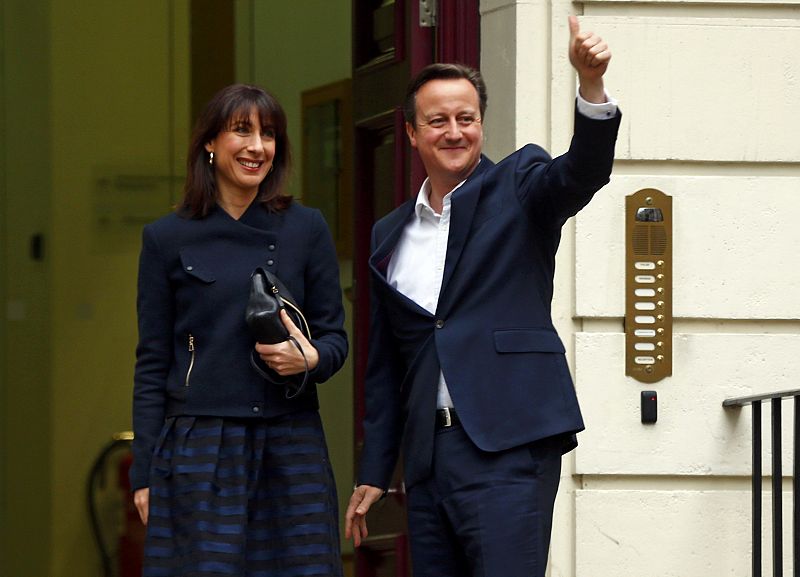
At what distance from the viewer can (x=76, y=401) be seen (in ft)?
25.9

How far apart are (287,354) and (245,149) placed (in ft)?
1.81

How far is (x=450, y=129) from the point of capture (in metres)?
3.75

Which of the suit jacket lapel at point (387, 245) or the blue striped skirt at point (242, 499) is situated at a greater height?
the suit jacket lapel at point (387, 245)

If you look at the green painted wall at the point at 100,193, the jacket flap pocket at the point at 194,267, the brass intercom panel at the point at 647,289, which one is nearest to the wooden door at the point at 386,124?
the brass intercom panel at the point at 647,289

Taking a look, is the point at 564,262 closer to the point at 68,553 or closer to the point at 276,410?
the point at 276,410

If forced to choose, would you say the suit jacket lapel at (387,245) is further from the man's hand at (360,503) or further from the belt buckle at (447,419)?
the man's hand at (360,503)

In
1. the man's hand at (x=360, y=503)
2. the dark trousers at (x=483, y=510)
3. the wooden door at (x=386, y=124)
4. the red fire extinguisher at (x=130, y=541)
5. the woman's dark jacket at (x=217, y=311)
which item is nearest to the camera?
the dark trousers at (x=483, y=510)

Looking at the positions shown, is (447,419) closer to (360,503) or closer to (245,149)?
(360,503)

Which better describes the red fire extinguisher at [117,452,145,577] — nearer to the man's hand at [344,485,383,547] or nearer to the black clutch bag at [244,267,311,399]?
the man's hand at [344,485,383,547]

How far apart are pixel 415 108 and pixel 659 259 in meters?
1.52

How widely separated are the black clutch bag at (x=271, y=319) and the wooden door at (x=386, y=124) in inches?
64.2

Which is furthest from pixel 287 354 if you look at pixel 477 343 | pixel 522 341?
pixel 522 341

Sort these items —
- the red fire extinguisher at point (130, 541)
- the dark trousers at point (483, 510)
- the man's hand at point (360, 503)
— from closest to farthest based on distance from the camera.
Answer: the dark trousers at point (483, 510)
the man's hand at point (360, 503)
the red fire extinguisher at point (130, 541)

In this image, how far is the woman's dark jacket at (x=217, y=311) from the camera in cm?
380
